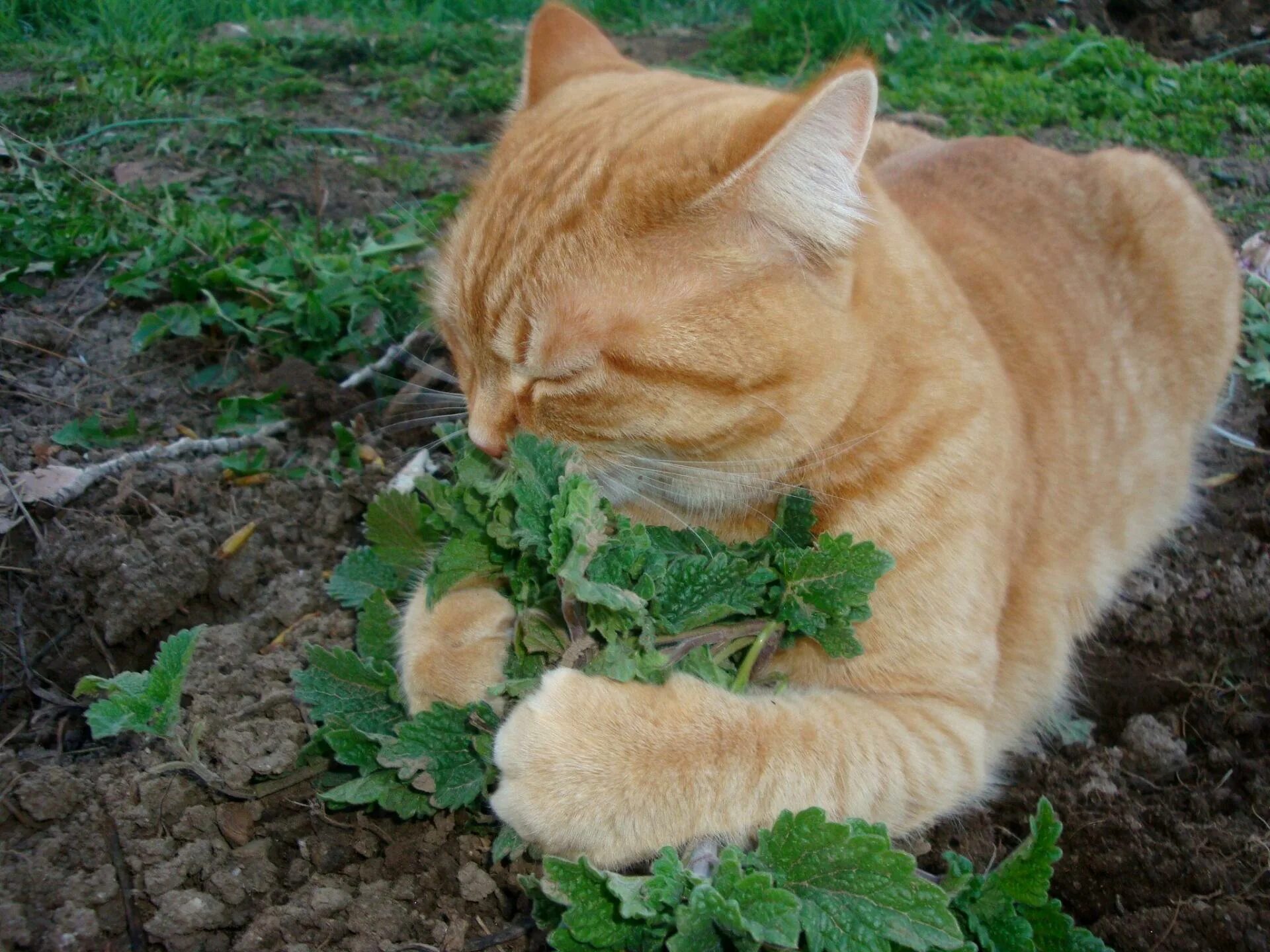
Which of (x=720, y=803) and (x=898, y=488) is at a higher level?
(x=898, y=488)

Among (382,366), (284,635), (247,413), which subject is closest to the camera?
(284,635)

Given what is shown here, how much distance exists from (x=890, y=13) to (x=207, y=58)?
4114 mm

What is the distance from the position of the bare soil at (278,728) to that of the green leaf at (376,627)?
206 millimetres

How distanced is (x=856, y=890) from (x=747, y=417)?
0.82 metres

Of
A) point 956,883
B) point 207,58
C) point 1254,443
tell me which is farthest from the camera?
point 207,58

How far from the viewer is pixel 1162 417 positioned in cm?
313

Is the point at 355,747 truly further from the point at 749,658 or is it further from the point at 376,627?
the point at 749,658

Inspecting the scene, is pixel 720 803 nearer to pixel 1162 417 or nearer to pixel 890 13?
pixel 1162 417

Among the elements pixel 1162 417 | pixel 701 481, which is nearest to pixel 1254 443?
pixel 1162 417

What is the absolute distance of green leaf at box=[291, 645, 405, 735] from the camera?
1.92 metres

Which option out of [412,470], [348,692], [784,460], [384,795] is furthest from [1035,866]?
[412,470]

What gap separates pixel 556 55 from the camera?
8.18 feet

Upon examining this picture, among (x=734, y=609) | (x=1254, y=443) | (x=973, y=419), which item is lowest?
(x=1254, y=443)

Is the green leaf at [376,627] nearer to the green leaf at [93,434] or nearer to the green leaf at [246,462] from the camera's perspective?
the green leaf at [246,462]
